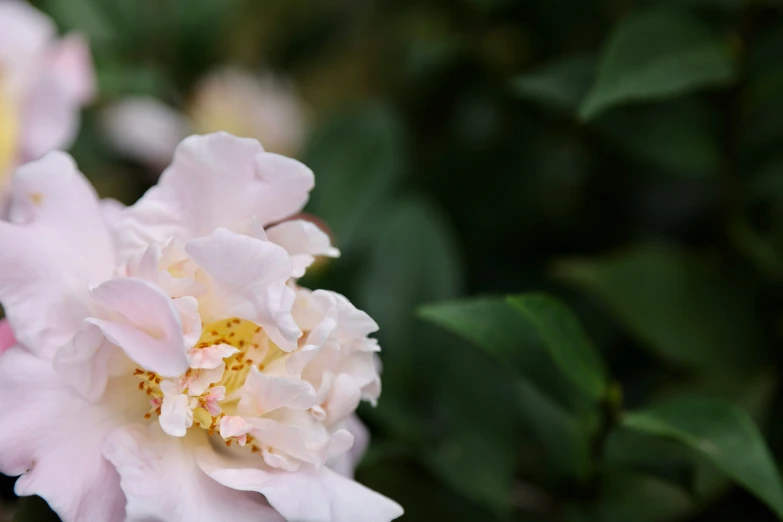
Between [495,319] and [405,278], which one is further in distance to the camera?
[405,278]

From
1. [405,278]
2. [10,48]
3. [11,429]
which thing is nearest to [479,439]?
[405,278]

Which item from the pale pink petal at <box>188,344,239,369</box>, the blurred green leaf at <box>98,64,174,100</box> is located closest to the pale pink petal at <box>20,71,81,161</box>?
the blurred green leaf at <box>98,64,174,100</box>

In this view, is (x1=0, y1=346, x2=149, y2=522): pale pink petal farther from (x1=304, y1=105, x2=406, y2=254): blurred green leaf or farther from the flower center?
(x1=304, y1=105, x2=406, y2=254): blurred green leaf

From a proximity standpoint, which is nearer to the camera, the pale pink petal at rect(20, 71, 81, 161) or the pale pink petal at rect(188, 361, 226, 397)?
the pale pink petal at rect(188, 361, 226, 397)

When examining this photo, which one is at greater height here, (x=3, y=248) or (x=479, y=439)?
(x=3, y=248)

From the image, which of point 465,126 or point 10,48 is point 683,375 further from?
point 10,48

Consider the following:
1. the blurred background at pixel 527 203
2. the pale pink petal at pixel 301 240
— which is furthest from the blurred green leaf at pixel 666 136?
the pale pink petal at pixel 301 240
